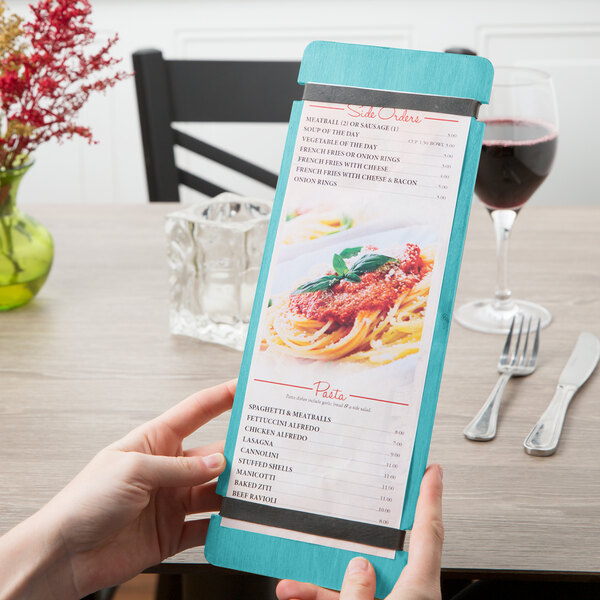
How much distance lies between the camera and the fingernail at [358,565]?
505mm

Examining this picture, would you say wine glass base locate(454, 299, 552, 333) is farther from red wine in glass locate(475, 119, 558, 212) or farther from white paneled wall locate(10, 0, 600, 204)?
white paneled wall locate(10, 0, 600, 204)

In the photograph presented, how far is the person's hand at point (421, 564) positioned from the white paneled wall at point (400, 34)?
77.3 inches

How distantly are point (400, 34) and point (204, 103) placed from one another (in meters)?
1.12

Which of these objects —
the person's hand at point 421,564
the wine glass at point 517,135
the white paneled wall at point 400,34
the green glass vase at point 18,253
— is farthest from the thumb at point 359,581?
the white paneled wall at point 400,34

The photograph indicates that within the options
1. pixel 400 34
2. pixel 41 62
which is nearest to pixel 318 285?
pixel 41 62

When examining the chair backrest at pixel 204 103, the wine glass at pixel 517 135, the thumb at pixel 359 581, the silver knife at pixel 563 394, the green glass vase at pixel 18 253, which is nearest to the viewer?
the thumb at pixel 359 581

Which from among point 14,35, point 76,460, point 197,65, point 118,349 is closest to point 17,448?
point 76,460

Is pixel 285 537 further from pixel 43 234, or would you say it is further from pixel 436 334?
pixel 43 234

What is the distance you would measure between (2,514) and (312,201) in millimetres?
340

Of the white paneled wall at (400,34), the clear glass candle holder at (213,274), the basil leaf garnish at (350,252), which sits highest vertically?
the white paneled wall at (400,34)

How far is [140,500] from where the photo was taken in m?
0.55

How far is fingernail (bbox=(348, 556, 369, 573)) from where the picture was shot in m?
0.51

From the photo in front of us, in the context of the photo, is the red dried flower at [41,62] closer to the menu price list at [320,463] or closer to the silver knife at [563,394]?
the menu price list at [320,463]

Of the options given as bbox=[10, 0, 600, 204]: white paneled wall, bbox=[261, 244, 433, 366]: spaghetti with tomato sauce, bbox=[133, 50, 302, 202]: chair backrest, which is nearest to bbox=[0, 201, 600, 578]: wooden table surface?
bbox=[261, 244, 433, 366]: spaghetti with tomato sauce
